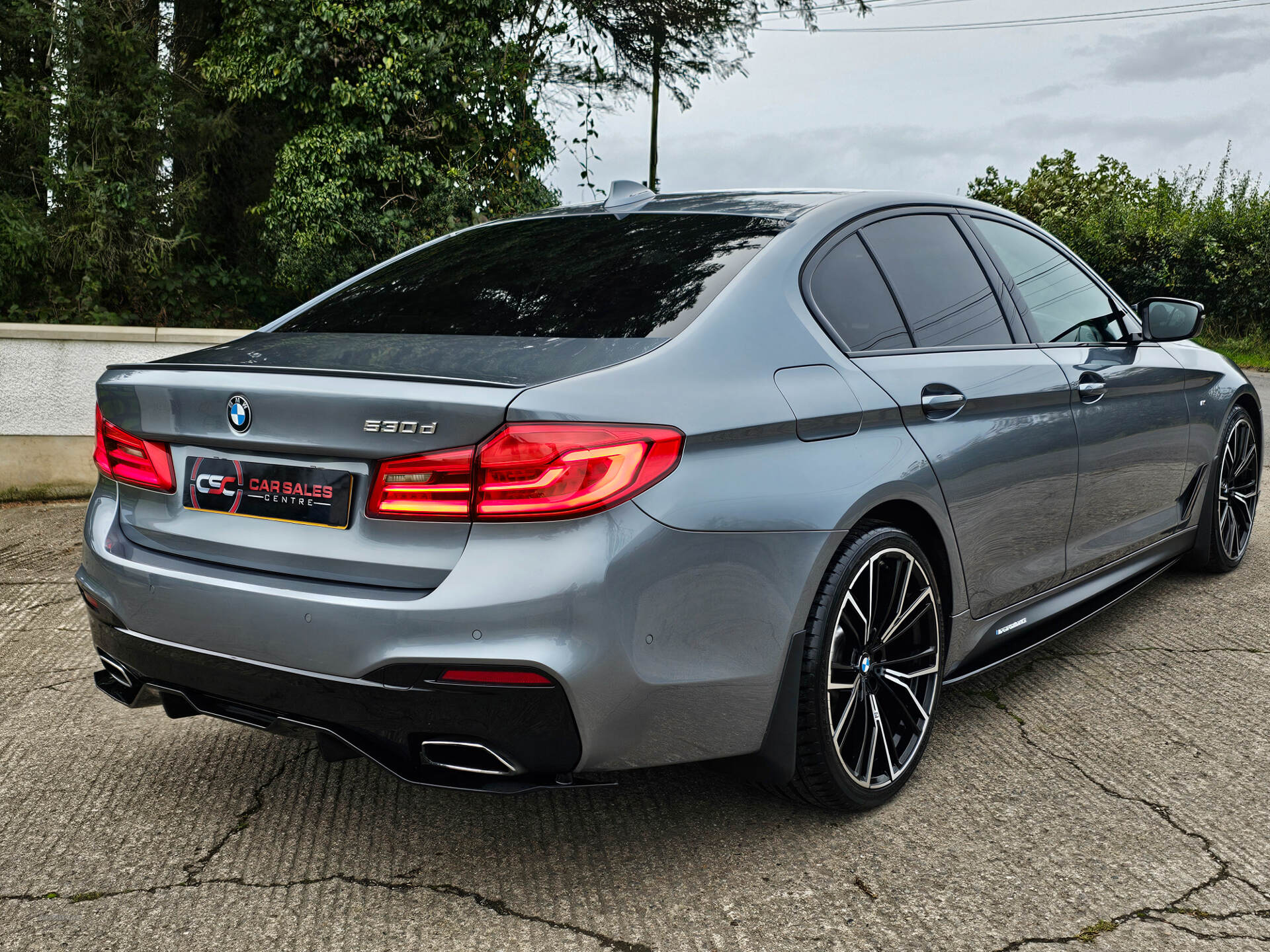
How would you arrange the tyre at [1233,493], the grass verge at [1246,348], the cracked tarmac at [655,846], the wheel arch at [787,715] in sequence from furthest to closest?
the grass verge at [1246,348] → the tyre at [1233,493] → the wheel arch at [787,715] → the cracked tarmac at [655,846]

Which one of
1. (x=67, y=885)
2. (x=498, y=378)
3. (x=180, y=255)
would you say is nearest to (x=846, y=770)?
(x=498, y=378)

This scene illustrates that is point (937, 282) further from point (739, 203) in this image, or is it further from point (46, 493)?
point (46, 493)

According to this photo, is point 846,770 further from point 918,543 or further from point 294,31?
point 294,31

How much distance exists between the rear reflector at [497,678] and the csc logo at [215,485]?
2.25 feet

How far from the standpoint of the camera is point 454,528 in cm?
222

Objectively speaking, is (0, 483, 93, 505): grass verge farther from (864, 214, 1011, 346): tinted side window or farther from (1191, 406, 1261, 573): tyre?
(1191, 406, 1261, 573): tyre

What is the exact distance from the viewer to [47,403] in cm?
755

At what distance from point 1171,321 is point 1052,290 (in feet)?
2.18

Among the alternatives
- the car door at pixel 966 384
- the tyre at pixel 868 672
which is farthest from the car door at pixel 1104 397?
the tyre at pixel 868 672

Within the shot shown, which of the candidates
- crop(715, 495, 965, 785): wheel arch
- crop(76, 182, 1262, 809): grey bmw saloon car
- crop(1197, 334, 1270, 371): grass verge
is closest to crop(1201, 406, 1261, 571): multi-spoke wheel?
crop(76, 182, 1262, 809): grey bmw saloon car

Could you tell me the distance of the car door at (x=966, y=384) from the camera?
3.02 m

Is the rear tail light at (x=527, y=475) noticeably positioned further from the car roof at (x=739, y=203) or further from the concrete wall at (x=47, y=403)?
the concrete wall at (x=47, y=403)

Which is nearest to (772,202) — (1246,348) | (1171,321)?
(1171,321)

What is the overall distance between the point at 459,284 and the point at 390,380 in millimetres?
887
